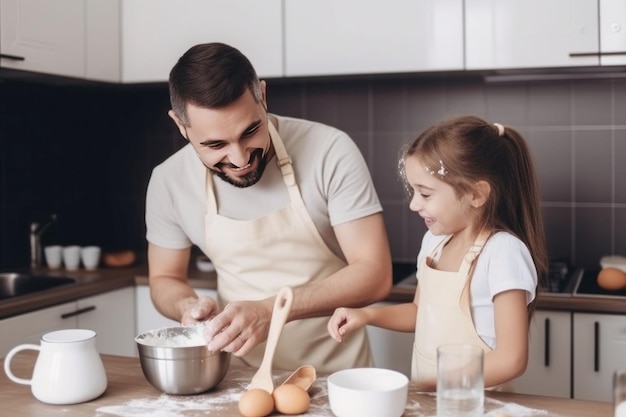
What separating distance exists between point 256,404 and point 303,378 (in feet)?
0.54

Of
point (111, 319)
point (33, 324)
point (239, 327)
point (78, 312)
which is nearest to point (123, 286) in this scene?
point (111, 319)

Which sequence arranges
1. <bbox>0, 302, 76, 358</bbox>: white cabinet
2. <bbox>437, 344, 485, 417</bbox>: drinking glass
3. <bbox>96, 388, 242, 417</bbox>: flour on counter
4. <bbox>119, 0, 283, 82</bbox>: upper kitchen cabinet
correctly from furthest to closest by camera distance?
<bbox>119, 0, 283, 82</bbox>: upper kitchen cabinet → <bbox>0, 302, 76, 358</bbox>: white cabinet → <bbox>96, 388, 242, 417</bbox>: flour on counter → <bbox>437, 344, 485, 417</bbox>: drinking glass

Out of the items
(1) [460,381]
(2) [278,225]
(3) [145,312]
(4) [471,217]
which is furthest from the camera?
(3) [145,312]

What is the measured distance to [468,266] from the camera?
147 cm

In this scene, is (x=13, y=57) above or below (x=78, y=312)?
above

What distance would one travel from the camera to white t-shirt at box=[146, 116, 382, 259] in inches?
67.6

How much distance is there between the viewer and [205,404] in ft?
4.15

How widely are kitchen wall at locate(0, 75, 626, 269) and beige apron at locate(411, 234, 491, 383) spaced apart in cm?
119

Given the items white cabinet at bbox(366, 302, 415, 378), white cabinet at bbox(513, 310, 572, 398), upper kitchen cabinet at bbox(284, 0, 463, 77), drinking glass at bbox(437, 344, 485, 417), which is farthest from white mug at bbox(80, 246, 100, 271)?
drinking glass at bbox(437, 344, 485, 417)

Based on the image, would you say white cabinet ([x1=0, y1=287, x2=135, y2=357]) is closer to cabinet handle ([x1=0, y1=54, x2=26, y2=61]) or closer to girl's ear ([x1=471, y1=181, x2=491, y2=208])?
cabinet handle ([x1=0, y1=54, x2=26, y2=61])

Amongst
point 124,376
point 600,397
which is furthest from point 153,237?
point 600,397

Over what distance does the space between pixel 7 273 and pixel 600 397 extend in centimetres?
190

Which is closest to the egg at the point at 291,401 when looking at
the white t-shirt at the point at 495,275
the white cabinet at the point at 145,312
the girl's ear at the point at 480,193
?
the white t-shirt at the point at 495,275

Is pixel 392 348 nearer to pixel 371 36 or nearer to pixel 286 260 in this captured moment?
pixel 286 260
